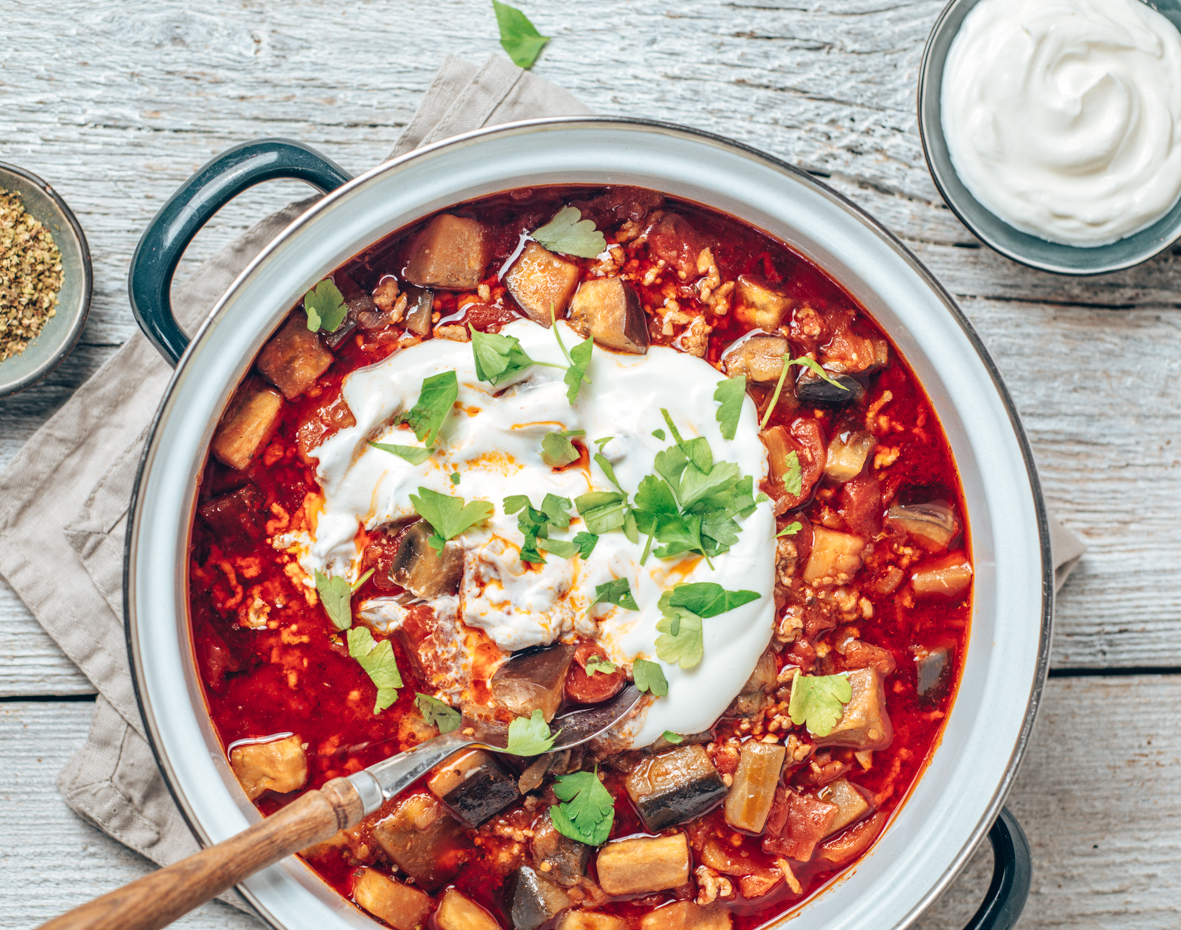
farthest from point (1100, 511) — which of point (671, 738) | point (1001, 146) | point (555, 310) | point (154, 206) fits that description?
point (154, 206)

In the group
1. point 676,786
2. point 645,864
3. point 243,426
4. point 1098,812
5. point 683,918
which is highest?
point 243,426

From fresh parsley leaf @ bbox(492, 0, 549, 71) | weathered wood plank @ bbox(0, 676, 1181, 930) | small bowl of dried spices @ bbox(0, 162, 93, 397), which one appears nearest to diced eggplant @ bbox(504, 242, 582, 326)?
fresh parsley leaf @ bbox(492, 0, 549, 71)

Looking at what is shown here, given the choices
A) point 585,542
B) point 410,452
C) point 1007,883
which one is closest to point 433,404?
point 410,452

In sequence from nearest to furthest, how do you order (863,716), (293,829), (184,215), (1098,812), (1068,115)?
(293,829), (184,215), (863,716), (1068,115), (1098,812)

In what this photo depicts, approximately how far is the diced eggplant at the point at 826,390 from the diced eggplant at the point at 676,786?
94cm

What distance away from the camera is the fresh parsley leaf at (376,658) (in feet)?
7.13

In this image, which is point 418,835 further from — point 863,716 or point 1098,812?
point 1098,812

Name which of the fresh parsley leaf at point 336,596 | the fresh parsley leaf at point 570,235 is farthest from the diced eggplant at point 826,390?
the fresh parsley leaf at point 336,596

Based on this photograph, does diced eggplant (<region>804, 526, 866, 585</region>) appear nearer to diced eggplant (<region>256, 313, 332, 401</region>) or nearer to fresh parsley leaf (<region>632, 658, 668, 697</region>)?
fresh parsley leaf (<region>632, 658, 668, 697</region>)

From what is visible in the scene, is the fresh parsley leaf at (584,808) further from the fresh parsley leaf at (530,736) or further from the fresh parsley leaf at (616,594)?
the fresh parsley leaf at (616,594)

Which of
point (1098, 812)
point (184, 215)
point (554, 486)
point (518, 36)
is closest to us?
point (184, 215)

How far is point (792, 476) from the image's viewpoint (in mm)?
2203

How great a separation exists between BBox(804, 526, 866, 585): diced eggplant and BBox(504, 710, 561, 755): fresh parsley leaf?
0.77m

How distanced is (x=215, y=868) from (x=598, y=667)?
36.2 inches
